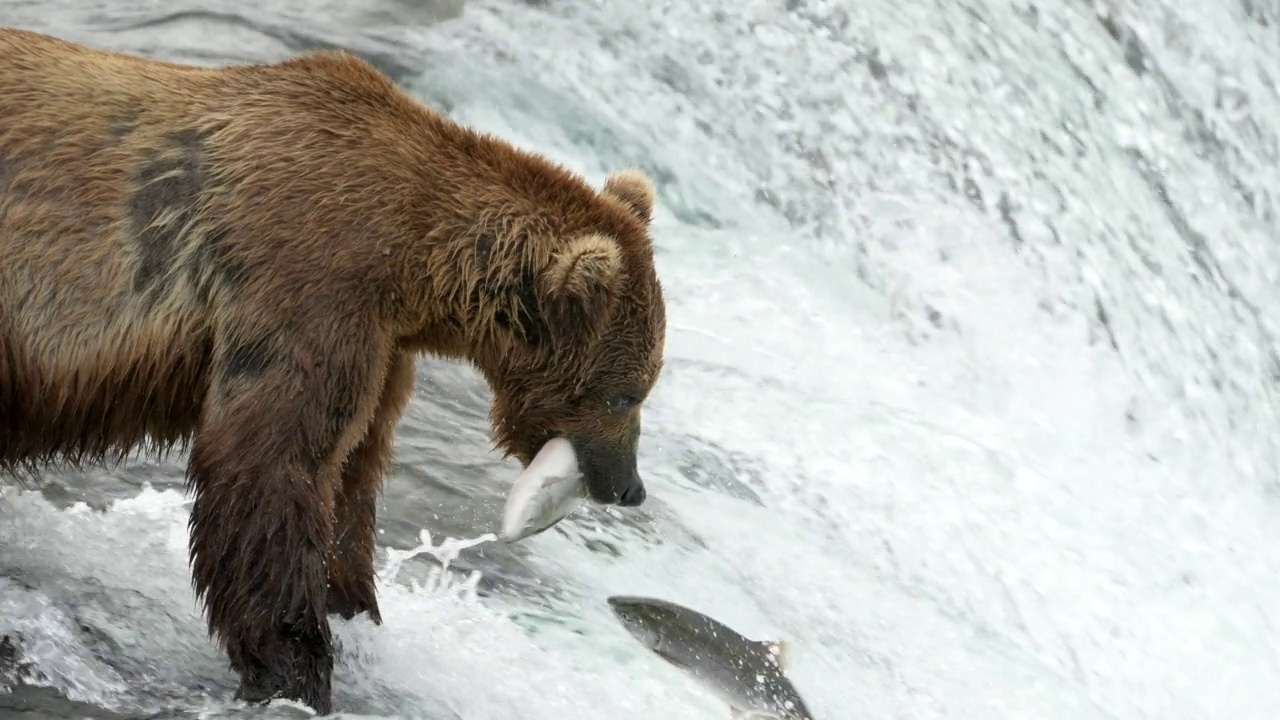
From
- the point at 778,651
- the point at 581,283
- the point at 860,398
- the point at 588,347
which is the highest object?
the point at 581,283

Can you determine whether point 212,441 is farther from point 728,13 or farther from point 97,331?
point 728,13

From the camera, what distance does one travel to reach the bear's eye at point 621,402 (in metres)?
4.83

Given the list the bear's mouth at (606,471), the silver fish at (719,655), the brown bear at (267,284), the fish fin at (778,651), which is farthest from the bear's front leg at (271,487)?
the fish fin at (778,651)

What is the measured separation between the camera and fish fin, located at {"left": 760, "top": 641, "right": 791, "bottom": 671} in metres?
5.63

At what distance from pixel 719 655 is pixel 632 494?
28.9 inches

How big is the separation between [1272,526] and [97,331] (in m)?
6.78

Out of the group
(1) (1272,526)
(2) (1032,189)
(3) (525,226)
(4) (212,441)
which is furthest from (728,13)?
(4) (212,441)

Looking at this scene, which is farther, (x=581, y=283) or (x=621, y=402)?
(x=621, y=402)

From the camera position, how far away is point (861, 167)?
9.86m

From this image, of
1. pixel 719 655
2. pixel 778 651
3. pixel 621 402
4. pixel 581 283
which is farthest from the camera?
pixel 778 651

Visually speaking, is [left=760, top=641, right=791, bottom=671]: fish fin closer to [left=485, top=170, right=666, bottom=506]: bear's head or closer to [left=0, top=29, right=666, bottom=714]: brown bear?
[left=485, top=170, right=666, bottom=506]: bear's head

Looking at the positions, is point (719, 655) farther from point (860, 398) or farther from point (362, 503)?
point (860, 398)

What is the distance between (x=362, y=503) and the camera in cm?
496

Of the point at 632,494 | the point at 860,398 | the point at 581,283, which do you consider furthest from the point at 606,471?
the point at 860,398
